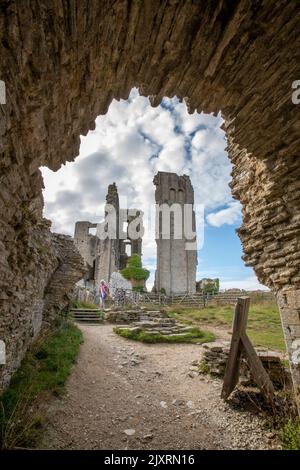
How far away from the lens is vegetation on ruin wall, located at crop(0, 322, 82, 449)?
3.16 meters

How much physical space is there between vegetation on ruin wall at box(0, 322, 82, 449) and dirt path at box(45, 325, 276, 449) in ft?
0.88

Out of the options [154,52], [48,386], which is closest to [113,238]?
[48,386]

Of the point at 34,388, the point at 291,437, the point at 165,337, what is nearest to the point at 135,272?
the point at 165,337

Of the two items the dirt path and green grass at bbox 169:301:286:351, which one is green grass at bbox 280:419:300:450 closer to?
the dirt path

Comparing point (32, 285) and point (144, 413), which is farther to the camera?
point (32, 285)

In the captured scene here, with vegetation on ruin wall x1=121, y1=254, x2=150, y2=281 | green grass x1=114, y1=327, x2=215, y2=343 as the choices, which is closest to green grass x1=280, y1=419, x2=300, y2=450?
green grass x1=114, y1=327, x2=215, y2=343

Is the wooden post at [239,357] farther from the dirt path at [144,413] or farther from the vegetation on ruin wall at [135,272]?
the vegetation on ruin wall at [135,272]

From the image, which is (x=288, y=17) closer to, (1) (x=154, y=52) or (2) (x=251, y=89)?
(2) (x=251, y=89)

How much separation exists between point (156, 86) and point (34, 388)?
5966mm

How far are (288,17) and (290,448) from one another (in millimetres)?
5692

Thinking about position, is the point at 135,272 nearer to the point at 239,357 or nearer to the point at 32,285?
the point at 32,285

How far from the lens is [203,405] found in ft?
16.3

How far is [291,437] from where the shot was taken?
325 centimetres

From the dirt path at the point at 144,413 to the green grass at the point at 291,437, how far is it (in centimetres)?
35
